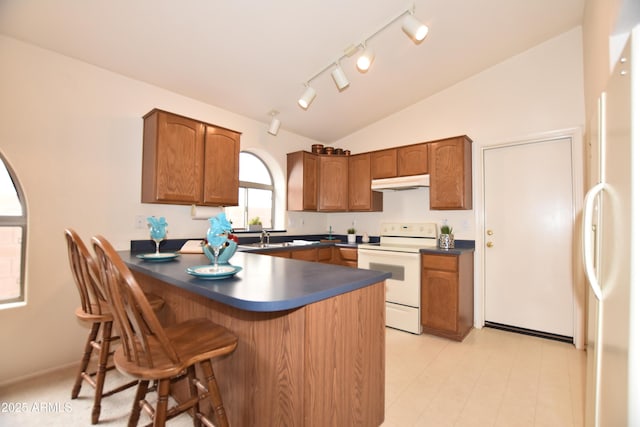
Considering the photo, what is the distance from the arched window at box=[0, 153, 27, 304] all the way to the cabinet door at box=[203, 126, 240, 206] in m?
1.31

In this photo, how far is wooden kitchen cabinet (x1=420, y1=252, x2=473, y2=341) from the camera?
293cm

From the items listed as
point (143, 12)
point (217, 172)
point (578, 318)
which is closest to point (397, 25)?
point (143, 12)

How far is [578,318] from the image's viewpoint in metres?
2.82

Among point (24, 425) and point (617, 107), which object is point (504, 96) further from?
point (24, 425)

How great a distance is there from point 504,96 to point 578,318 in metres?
→ 2.37

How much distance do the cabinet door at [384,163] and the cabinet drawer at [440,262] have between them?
1.16 meters

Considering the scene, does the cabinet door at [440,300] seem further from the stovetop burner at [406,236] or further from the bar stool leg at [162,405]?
the bar stool leg at [162,405]

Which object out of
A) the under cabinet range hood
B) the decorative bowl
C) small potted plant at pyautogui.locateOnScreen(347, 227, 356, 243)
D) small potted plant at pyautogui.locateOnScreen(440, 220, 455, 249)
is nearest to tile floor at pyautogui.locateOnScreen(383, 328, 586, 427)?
small potted plant at pyautogui.locateOnScreen(440, 220, 455, 249)

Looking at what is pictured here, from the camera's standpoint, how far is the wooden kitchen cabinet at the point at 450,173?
3.23m

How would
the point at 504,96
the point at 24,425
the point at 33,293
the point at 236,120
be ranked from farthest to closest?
the point at 236,120
the point at 504,96
the point at 33,293
the point at 24,425

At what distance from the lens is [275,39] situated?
8.00 feet

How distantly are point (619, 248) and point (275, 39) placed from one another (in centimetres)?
252

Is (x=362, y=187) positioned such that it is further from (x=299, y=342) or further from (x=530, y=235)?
(x=299, y=342)

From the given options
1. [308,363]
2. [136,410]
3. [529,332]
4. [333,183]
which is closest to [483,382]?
[529,332]
